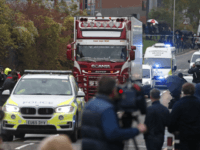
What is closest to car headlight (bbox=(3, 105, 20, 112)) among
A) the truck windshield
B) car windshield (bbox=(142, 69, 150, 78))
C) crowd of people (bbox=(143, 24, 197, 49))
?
the truck windshield

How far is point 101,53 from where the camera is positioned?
21.3m

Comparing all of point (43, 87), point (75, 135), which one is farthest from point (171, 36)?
point (75, 135)

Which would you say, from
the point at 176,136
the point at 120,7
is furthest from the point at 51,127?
the point at 120,7

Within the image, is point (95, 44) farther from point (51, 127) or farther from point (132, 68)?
point (51, 127)

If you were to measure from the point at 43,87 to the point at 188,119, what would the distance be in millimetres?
6027

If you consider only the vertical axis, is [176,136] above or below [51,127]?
above

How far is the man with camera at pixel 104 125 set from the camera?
495 centimetres

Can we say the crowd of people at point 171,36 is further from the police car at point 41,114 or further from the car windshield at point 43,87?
the police car at point 41,114

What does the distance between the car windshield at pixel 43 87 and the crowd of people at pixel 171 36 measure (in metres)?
58.0

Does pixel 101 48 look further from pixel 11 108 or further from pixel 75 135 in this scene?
pixel 11 108

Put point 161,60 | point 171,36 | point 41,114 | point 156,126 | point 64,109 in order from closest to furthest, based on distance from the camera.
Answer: point 156,126 < point 41,114 < point 64,109 < point 161,60 < point 171,36

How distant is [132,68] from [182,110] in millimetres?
14723

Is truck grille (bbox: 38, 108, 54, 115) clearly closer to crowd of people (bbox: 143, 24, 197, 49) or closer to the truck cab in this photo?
the truck cab

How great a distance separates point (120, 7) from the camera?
113 metres
